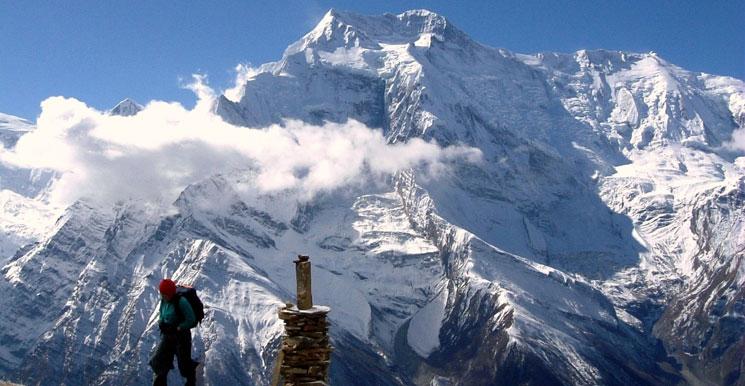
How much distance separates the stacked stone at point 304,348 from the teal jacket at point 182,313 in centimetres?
334

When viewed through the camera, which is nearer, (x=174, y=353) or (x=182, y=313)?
(x=182, y=313)

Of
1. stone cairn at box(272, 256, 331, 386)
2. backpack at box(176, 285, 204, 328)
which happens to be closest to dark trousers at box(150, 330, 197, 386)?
backpack at box(176, 285, 204, 328)

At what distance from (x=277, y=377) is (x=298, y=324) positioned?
2.19m

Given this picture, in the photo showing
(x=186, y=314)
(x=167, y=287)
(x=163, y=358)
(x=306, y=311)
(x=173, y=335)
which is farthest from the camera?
(x=306, y=311)

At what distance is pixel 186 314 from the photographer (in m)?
36.4

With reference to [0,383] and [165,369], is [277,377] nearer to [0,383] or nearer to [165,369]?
[165,369]

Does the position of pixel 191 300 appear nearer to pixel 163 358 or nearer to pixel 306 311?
pixel 163 358

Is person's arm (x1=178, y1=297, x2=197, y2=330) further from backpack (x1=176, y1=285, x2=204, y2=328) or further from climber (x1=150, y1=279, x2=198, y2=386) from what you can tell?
backpack (x1=176, y1=285, x2=204, y2=328)

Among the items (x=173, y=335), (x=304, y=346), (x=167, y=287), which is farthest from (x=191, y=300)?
(x=304, y=346)

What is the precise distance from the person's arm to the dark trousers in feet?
2.21

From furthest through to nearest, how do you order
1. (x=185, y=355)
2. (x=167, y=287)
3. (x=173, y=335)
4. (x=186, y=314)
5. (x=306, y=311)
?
(x=306, y=311)
(x=185, y=355)
(x=173, y=335)
(x=186, y=314)
(x=167, y=287)

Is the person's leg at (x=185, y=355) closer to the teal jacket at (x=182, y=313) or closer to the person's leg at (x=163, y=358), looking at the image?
the person's leg at (x=163, y=358)

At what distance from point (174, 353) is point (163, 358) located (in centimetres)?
44

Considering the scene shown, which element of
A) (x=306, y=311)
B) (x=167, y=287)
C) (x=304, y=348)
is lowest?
(x=304, y=348)
